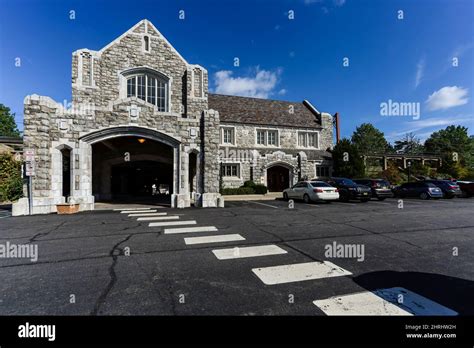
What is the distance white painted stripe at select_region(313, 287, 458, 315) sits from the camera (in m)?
2.67

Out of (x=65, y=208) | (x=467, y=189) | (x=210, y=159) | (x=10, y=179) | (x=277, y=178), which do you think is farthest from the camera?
(x=277, y=178)

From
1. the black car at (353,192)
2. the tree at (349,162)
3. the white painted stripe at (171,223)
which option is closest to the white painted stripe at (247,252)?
the white painted stripe at (171,223)

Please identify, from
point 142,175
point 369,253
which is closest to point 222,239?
point 369,253

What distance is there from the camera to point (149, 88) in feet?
55.0

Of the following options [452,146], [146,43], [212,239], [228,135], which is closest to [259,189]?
[228,135]

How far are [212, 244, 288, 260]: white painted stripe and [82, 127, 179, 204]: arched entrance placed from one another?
832 centimetres

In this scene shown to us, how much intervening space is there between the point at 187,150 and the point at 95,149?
8.24 meters

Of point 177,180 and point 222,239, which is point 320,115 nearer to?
point 177,180

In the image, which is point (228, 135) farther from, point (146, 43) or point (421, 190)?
point (421, 190)

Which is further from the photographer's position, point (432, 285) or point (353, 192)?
point (353, 192)

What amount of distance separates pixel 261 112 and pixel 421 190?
1715cm

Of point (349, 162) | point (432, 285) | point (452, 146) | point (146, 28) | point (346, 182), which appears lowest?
point (432, 285)

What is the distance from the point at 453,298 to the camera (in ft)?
9.78

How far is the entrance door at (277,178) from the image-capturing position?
79.4ft
